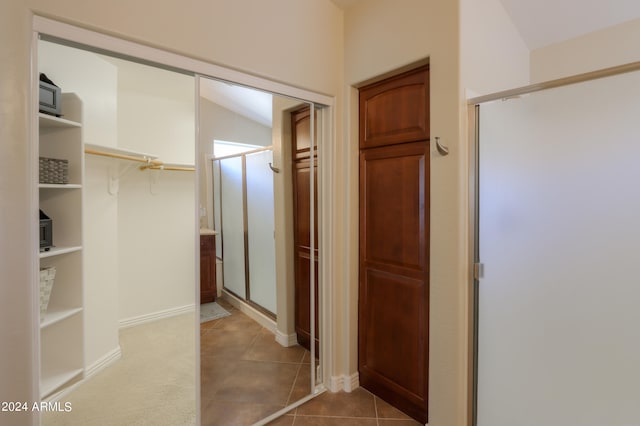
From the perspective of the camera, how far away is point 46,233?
1438mm

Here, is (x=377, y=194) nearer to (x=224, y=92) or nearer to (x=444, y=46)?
(x=444, y=46)

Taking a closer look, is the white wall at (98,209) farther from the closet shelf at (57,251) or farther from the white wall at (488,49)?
the white wall at (488,49)

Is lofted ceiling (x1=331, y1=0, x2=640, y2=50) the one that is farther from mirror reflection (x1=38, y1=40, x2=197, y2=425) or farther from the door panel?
mirror reflection (x1=38, y1=40, x2=197, y2=425)

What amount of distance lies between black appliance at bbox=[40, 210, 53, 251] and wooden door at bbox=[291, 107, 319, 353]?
132 cm

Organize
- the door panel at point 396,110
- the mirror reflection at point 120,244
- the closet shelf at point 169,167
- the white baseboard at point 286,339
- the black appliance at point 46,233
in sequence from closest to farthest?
1. the black appliance at point 46,233
2. the mirror reflection at point 120,244
3. the door panel at point 396,110
4. the closet shelf at point 169,167
5. the white baseboard at point 286,339

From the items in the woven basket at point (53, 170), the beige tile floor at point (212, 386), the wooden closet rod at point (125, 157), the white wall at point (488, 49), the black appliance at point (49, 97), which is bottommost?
the beige tile floor at point (212, 386)

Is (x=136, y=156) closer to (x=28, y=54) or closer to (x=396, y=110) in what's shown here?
(x=28, y=54)

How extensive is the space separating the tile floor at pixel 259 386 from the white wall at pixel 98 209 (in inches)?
27.4

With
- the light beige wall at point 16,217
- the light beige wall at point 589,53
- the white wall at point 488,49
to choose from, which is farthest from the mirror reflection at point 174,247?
the light beige wall at point 589,53

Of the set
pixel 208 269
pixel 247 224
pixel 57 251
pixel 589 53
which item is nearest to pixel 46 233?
pixel 57 251

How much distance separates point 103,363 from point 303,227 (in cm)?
148

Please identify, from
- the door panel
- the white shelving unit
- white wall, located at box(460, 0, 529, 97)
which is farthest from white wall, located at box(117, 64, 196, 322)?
white wall, located at box(460, 0, 529, 97)

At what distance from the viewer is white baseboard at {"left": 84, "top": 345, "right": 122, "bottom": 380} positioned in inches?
70.3

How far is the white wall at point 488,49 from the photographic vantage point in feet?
5.42
